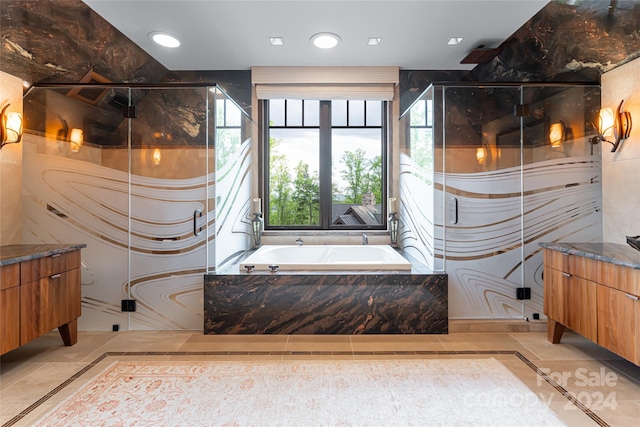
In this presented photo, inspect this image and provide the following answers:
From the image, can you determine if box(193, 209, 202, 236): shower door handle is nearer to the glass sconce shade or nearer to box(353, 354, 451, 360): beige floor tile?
box(353, 354, 451, 360): beige floor tile

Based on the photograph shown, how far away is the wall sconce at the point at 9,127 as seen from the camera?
8.38 ft

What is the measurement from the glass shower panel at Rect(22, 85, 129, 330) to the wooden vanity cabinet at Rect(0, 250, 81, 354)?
0.28 metres

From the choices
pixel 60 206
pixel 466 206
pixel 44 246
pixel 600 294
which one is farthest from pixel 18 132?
pixel 600 294

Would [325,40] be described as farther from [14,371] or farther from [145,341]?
[14,371]

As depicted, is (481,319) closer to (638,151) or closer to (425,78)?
(638,151)

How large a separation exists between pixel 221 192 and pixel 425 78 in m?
2.54

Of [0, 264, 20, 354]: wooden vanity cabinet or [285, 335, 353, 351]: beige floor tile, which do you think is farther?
[285, 335, 353, 351]: beige floor tile

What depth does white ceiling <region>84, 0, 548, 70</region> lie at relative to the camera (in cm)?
249

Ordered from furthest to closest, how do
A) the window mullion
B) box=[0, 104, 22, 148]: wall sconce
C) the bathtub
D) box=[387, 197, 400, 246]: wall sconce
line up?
the window mullion → box=[387, 197, 400, 246]: wall sconce → the bathtub → box=[0, 104, 22, 148]: wall sconce

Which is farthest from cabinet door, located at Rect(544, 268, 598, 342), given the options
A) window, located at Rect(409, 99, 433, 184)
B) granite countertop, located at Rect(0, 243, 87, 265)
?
granite countertop, located at Rect(0, 243, 87, 265)

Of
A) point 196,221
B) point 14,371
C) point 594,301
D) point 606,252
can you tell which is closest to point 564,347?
point 594,301

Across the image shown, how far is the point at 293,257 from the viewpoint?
3.66 meters

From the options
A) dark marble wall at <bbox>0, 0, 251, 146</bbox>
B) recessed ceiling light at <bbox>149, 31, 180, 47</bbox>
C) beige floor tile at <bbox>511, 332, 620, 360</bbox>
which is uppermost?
recessed ceiling light at <bbox>149, 31, 180, 47</bbox>

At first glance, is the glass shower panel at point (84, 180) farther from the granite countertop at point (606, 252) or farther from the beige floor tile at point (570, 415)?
the granite countertop at point (606, 252)
